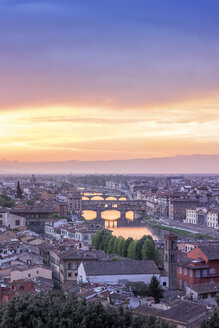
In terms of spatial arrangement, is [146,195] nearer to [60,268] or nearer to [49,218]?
[49,218]

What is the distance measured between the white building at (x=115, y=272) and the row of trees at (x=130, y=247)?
296 cm

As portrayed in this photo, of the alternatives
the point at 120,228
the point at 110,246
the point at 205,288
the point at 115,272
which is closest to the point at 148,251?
the point at 110,246

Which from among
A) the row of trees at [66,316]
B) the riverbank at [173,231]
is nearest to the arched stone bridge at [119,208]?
the riverbank at [173,231]

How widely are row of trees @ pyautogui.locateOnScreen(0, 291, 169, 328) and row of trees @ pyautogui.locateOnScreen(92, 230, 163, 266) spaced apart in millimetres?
7525

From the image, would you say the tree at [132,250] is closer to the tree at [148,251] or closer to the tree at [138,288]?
the tree at [148,251]

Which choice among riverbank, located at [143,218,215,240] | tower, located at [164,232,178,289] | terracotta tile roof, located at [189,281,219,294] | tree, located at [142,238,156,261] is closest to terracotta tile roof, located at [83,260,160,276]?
tower, located at [164,232,178,289]

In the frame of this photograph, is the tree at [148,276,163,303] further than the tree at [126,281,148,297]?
No

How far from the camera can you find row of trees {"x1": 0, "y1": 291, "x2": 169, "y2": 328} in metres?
6.77

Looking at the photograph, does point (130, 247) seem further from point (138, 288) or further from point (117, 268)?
point (138, 288)

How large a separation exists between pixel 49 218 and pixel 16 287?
14092 millimetres

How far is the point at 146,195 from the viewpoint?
164ft

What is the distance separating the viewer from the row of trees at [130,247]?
14.6 meters

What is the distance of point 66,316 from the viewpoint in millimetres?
6859

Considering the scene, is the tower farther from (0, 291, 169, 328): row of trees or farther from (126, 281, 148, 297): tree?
(0, 291, 169, 328): row of trees
